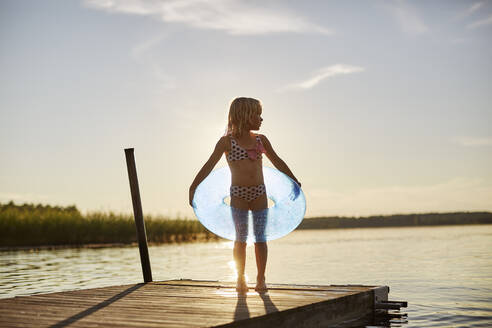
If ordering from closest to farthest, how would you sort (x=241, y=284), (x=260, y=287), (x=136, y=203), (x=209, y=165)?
(x=209, y=165) < (x=241, y=284) < (x=260, y=287) < (x=136, y=203)

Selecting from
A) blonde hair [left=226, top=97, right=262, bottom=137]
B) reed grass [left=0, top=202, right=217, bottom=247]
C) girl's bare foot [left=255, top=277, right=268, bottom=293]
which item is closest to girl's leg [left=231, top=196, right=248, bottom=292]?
girl's bare foot [left=255, top=277, right=268, bottom=293]

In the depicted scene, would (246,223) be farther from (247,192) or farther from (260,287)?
(260,287)

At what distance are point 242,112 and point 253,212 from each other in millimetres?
1039

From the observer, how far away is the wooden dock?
4973 millimetres

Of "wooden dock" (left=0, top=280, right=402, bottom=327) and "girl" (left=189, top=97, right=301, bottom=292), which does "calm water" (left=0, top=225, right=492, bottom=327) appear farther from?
"girl" (left=189, top=97, right=301, bottom=292)

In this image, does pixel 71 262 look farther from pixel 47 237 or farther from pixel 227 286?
pixel 227 286

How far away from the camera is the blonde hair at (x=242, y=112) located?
614cm

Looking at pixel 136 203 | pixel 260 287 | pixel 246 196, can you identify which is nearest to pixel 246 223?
pixel 246 196

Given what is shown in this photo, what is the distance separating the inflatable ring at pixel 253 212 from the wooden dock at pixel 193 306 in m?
0.67

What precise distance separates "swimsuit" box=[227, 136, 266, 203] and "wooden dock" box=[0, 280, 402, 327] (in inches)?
41.0

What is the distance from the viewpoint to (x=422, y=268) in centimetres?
1717

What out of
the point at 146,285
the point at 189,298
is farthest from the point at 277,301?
the point at 146,285

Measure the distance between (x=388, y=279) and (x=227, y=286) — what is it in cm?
811

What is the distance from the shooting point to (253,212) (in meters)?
6.27
